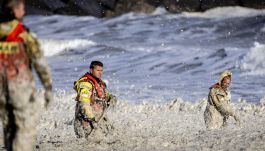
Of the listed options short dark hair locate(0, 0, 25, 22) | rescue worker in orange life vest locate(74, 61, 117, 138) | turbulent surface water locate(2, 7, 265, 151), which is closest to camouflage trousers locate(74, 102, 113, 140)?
rescue worker in orange life vest locate(74, 61, 117, 138)

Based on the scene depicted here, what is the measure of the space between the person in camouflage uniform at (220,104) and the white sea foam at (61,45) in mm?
25257

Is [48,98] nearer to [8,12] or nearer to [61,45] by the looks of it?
[8,12]

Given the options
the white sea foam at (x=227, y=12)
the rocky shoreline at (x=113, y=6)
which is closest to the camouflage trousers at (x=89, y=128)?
the white sea foam at (x=227, y=12)

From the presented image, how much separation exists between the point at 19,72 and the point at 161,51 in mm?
26998

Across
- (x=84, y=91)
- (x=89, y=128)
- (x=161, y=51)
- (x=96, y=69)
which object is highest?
(x=96, y=69)

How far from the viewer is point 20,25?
586 centimetres

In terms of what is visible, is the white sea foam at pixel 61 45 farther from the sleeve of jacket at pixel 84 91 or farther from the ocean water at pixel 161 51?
the sleeve of jacket at pixel 84 91

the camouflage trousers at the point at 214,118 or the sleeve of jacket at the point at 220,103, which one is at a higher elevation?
the sleeve of jacket at the point at 220,103

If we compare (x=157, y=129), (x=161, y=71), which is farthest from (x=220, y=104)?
(x=161, y=71)

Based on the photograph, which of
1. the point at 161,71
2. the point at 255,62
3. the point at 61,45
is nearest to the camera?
the point at 161,71

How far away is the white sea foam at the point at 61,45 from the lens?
120 feet

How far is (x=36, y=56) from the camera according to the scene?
5.88 meters

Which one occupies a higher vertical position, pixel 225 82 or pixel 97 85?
pixel 97 85

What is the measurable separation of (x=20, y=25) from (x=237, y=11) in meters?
40.0
